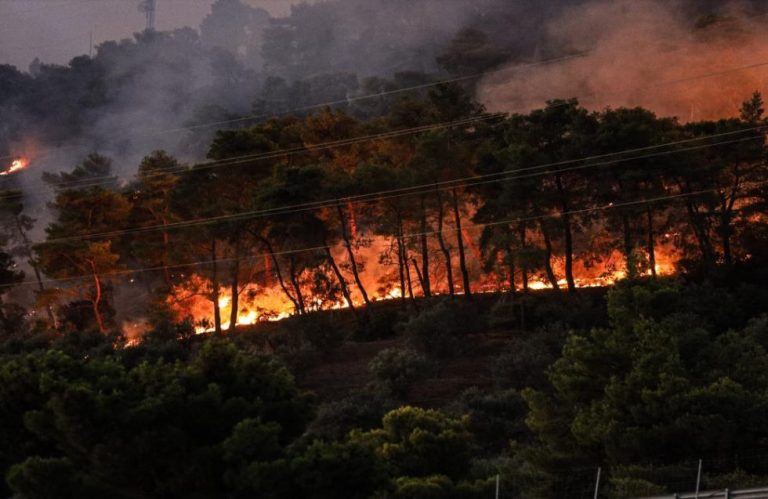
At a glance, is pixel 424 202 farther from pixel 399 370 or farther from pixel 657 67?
pixel 657 67

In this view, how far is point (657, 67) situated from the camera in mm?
68250

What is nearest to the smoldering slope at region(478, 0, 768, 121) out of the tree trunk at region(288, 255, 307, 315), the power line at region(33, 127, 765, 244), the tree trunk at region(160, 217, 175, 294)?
the power line at region(33, 127, 765, 244)

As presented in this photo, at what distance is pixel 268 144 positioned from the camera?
42.0 metres

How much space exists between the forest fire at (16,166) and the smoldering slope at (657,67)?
158 ft

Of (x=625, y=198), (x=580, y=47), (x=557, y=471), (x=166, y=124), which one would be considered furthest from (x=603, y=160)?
(x=166, y=124)

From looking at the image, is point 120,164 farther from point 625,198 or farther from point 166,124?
point 625,198

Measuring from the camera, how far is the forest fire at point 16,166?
94.0 metres

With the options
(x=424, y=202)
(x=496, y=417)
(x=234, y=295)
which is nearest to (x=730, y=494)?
(x=496, y=417)

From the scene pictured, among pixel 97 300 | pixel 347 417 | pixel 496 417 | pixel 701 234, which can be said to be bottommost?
pixel 496 417

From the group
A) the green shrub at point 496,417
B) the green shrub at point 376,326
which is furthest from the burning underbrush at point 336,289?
the green shrub at point 496,417

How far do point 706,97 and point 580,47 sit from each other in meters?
28.2

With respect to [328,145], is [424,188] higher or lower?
lower

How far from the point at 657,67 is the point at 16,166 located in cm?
6505

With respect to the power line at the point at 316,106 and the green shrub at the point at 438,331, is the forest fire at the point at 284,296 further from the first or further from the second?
the power line at the point at 316,106
